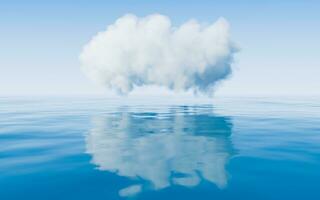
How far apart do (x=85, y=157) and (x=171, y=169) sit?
4.55 metres

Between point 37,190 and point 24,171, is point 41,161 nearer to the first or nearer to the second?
point 24,171

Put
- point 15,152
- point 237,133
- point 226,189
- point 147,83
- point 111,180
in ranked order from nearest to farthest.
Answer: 1. point 226,189
2. point 111,180
3. point 15,152
4. point 237,133
5. point 147,83

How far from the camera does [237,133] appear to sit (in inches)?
798

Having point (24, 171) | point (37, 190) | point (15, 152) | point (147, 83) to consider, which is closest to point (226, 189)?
point (37, 190)

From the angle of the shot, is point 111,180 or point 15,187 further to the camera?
point 111,180

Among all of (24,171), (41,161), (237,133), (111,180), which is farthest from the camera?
(237,133)

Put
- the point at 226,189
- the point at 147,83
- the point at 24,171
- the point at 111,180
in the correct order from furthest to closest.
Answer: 1. the point at 147,83
2. the point at 24,171
3. the point at 111,180
4. the point at 226,189

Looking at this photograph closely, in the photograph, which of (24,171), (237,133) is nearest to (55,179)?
(24,171)

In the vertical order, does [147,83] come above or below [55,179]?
above

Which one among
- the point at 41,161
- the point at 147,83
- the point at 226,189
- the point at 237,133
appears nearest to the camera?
the point at 226,189

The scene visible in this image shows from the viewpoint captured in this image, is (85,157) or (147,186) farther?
(85,157)

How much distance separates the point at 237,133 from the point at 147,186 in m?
12.2

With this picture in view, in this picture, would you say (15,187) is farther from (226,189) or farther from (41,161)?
(226,189)

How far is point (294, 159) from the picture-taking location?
43.2ft
